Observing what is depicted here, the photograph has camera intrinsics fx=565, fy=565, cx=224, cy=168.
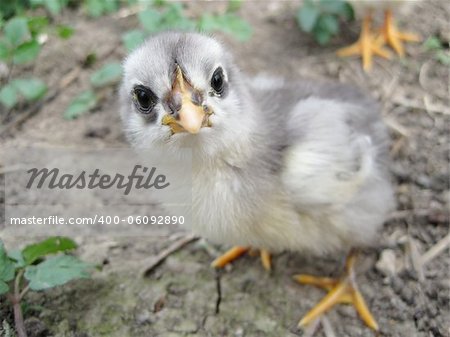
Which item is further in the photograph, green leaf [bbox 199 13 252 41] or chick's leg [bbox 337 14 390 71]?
chick's leg [bbox 337 14 390 71]

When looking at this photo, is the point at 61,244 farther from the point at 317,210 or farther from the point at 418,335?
the point at 418,335

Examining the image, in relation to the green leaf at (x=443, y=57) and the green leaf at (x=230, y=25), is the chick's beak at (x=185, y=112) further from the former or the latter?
the green leaf at (x=443, y=57)

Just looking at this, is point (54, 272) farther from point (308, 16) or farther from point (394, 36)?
A: point (394, 36)

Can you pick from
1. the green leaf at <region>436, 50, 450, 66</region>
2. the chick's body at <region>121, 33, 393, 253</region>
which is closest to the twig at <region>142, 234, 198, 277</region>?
the chick's body at <region>121, 33, 393, 253</region>

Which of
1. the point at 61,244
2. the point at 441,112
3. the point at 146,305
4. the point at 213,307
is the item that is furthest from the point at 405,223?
the point at 61,244

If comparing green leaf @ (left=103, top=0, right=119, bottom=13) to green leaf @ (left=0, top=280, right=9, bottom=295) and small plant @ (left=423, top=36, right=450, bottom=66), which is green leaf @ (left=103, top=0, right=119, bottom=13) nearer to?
small plant @ (left=423, top=36, right=450, bottom=66)

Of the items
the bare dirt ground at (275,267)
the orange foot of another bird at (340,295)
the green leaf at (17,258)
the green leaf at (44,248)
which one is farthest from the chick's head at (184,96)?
the orange foot of another bird at (340,295)
